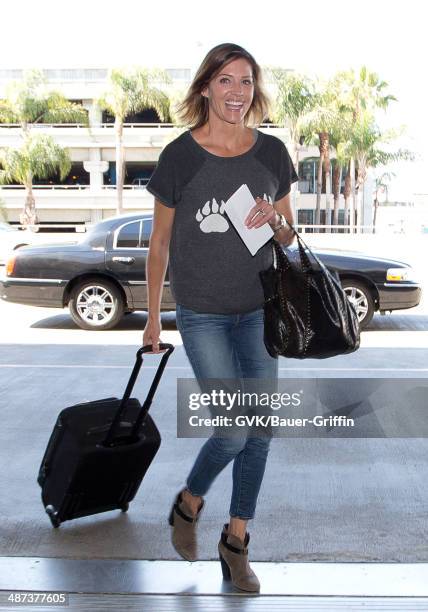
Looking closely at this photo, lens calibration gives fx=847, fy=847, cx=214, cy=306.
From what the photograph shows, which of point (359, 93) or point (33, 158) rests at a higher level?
point (359, 93)

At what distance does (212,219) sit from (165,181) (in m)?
0.22

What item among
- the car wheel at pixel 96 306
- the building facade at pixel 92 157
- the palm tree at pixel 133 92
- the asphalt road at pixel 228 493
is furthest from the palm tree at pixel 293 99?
the asphalt road at pixel 228 493

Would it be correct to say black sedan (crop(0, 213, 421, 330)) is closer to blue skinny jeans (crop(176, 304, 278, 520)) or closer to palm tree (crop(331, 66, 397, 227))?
blue skinny jeans (crop(176, 304, 278, 520))

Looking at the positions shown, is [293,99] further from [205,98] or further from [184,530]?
[184,530]

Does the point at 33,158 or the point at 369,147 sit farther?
the point at 369,147

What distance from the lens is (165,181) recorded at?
10.1ft

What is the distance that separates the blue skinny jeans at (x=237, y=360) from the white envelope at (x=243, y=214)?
0.28 m

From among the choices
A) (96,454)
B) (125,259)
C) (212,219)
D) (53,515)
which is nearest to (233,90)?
(212,219)

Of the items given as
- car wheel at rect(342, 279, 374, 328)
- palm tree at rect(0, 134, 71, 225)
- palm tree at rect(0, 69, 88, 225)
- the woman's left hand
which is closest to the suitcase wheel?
the woman's left hand

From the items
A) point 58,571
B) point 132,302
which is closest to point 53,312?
point 132,302

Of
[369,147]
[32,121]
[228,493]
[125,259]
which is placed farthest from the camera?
[369,147]

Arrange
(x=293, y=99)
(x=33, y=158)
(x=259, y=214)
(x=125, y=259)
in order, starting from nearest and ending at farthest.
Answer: (x=259, y=214), (x=125, y=259), (x=293, y=99), (x=33, y=158)

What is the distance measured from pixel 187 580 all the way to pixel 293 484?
1299mm

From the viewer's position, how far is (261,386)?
10.5 ft
